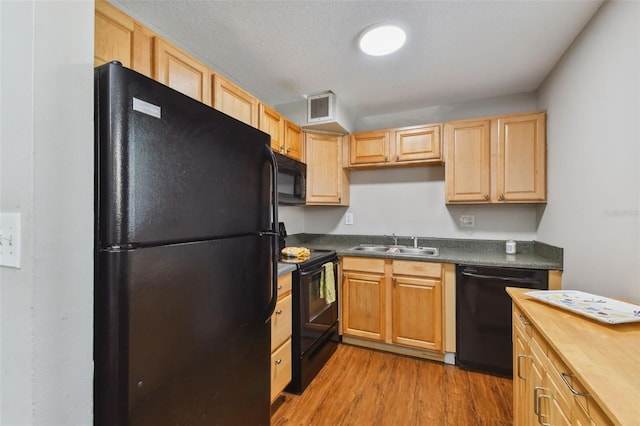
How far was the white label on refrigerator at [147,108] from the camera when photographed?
2.54 feet

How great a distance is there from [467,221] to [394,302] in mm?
1146

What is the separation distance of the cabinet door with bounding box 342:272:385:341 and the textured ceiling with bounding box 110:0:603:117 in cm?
179

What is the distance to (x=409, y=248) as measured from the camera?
2.91m

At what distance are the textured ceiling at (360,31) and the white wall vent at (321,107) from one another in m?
0.08

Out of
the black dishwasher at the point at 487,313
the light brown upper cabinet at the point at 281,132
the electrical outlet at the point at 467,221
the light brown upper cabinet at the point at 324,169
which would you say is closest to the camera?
the black dishwasher at the point at 487,313

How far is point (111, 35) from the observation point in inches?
44.8

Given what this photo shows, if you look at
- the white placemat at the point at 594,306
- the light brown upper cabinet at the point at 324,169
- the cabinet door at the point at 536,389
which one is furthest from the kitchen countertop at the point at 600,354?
the light brown upper cabinet at the point at 324,169

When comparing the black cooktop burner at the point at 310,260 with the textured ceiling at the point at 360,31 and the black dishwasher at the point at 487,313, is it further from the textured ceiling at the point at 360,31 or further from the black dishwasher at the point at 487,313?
the textured ceiling at the point at 360,31

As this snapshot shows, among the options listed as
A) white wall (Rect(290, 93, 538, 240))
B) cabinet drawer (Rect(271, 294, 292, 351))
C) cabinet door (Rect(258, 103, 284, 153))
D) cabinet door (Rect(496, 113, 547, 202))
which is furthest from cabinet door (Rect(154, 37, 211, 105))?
cabinet door (Rect(496, 113, 547, 202))

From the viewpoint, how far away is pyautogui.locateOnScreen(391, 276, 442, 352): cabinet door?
230 cm

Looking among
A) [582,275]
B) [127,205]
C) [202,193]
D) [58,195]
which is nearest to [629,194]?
[582,275]

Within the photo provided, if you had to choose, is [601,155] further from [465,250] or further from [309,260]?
[309,260]

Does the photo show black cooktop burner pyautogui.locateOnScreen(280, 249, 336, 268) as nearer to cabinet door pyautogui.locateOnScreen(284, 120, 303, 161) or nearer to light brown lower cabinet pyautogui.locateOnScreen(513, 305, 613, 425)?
cabinet door pyautogui.locateOnScreen(284, 120, 303, 161)

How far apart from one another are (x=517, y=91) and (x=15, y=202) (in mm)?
3407
